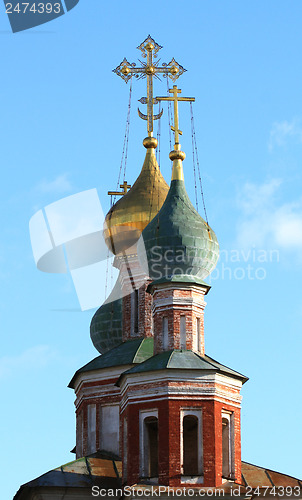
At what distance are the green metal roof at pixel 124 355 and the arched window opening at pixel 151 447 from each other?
2.86m

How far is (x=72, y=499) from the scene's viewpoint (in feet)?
84.4

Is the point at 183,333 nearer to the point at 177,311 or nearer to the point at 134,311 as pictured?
the point at 177,311

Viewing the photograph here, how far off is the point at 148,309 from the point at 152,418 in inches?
198

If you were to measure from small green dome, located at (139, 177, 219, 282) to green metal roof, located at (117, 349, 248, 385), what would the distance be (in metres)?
1.66

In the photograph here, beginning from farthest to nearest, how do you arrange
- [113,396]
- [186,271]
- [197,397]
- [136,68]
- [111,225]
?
1. [136,68]
2. [111,225]
3. [113,396]
4. [186,271]
5. [197,397]

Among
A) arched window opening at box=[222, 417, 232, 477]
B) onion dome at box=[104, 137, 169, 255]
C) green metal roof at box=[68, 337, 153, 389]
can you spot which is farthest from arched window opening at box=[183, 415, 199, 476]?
onion dome at box=[104, 137, 169, 255]

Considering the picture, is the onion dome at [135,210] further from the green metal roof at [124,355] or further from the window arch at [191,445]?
the window arch at [191,445]

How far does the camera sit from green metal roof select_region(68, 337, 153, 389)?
27.9 meters

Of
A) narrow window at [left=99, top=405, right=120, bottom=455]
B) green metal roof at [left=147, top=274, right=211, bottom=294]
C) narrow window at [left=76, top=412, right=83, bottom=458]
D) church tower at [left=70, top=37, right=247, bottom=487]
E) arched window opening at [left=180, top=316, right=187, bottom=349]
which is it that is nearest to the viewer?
church tower at [left=70, top=37, right=247, bottom=487]

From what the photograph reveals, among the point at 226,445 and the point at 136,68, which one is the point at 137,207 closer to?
the point at 136,68

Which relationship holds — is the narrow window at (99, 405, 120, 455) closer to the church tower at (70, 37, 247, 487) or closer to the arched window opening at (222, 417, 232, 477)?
the church tower at (70, 37, 247, 487)

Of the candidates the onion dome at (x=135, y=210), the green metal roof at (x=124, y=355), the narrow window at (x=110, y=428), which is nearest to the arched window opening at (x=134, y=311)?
the green metal roof at (x=124, y=355)

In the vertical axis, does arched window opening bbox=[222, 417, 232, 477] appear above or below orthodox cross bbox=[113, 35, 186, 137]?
below

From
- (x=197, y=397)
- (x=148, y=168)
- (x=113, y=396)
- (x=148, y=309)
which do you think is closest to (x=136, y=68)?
(x=148, y=168)
